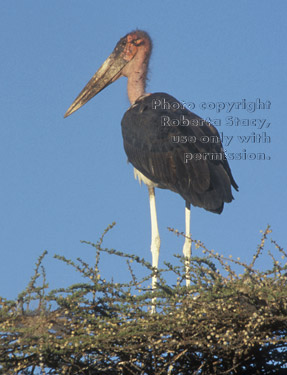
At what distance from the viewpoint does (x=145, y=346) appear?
20.2 ft

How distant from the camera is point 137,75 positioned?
11164 millimetres

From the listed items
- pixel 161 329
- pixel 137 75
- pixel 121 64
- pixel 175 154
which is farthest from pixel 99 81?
pixel 161 329

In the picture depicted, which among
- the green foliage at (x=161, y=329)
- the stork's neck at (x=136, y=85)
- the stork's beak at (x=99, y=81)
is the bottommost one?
the green foliage at (x=161, y=329)

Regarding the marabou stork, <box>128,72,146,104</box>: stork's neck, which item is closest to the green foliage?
the marabou stork

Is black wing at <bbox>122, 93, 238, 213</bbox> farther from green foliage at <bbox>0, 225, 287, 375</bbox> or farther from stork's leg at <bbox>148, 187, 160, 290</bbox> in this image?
green foliage at <bbox>0, 225, 287, 375</bbox>

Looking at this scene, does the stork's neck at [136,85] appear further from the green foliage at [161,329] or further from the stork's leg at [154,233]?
the green foliage at [161,329]

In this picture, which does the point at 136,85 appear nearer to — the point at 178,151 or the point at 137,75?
the point at 137,75

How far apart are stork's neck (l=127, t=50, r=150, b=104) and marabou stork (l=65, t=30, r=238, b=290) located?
0.37m

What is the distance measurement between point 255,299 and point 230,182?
3.30 m

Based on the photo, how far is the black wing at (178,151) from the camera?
898 centimetres

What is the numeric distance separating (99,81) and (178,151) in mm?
2768

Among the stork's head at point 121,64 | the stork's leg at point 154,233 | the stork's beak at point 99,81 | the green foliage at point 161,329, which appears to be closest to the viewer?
the green foliage at point 161,329

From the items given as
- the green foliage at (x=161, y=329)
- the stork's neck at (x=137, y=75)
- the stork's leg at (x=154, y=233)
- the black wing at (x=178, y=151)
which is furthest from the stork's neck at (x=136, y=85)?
the green foliage at (x=161, y=329)

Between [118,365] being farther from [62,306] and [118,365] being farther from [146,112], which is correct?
[146,112]
